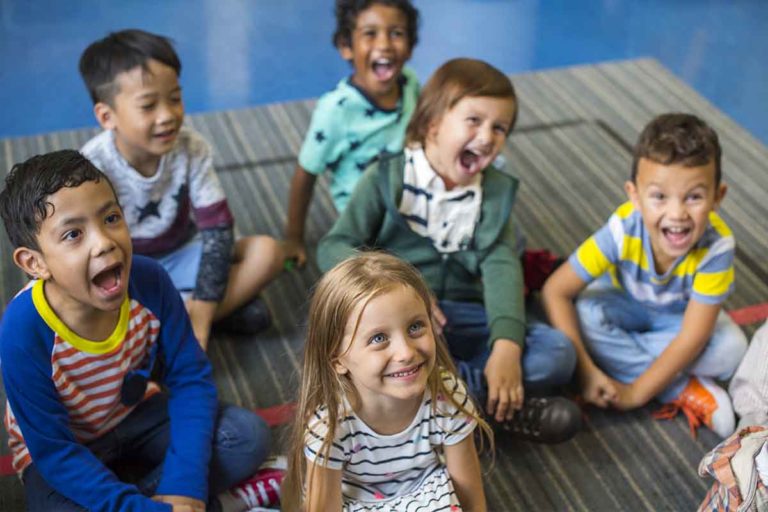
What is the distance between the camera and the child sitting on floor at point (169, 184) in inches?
65.9

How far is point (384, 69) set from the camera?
1996 mm

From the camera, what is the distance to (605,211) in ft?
7.41

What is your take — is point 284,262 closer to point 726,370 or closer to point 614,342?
point 614,342

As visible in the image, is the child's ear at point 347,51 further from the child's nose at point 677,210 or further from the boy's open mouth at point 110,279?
the boy's open mouth at point 110,279

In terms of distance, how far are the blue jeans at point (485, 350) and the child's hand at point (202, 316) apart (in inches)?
16.7

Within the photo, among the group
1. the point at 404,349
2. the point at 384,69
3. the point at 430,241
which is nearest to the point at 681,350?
the point at 430,241

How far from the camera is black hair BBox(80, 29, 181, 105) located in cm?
167

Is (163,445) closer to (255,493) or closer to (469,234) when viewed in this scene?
(255,493)

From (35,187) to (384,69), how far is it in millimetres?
927

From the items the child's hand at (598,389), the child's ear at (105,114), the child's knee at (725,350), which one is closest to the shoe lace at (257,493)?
the child's hand at (598,389)

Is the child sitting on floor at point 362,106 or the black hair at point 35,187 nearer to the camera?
the black hair at point 35,187

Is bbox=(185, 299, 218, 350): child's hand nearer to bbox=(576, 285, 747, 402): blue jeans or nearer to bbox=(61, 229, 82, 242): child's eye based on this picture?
bbox=(61, 229, 82, 242): child's eye

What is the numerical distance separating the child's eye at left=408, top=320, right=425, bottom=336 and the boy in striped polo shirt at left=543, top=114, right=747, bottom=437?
1.96ft

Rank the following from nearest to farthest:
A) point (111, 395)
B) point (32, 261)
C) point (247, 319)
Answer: point (32, 261)
point (111, 395)
point (247, 319)
